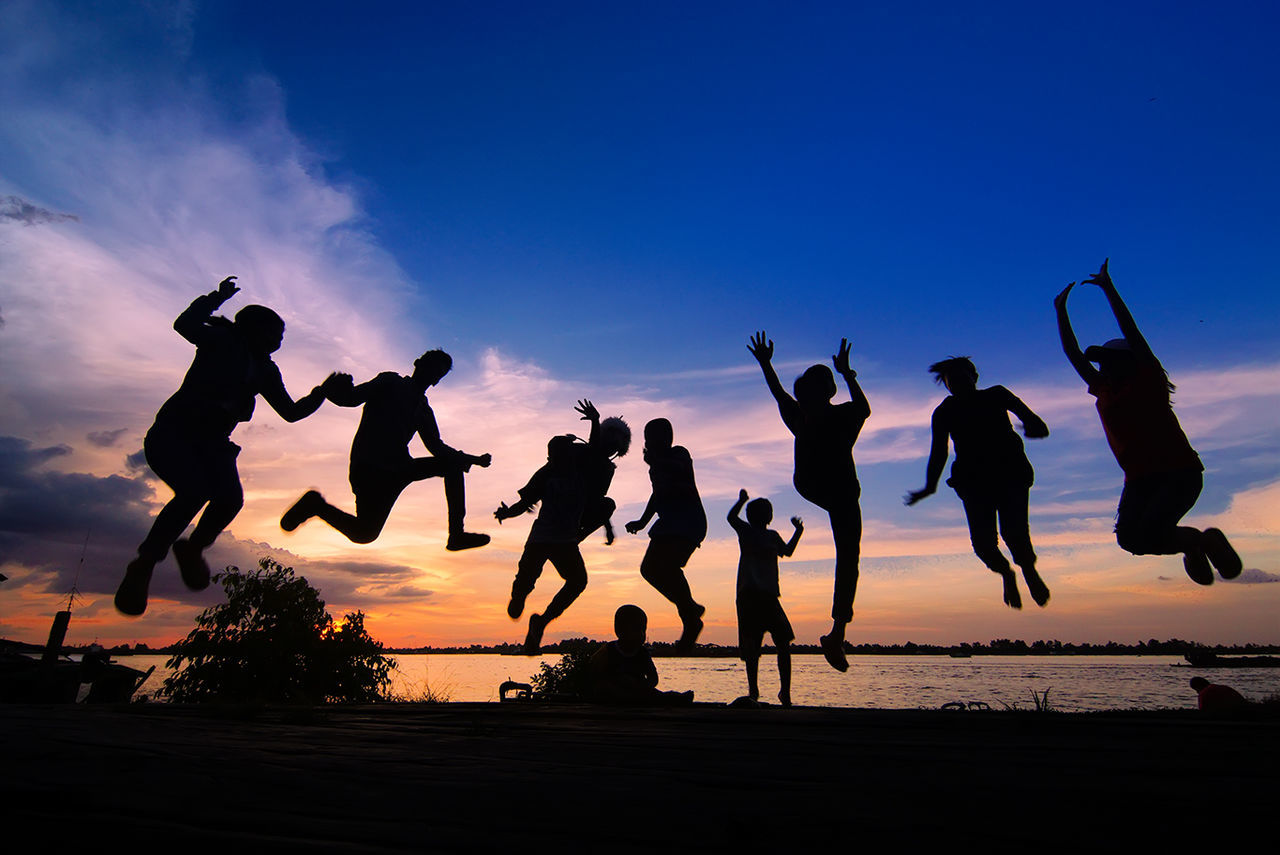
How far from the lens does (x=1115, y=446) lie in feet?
18.5

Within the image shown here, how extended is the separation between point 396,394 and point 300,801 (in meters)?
5.00

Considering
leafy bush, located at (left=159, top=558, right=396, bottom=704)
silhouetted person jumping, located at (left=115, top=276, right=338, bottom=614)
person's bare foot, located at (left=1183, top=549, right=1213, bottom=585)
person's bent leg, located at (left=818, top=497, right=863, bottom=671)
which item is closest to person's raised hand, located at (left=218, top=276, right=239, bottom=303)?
silhouetted person jumping, located at (left=115, top=276, right=338, bottom=614)

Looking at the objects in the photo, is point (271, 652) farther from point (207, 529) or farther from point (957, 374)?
point (957, 374)

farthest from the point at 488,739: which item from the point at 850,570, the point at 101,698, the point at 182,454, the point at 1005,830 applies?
the point at 101,698

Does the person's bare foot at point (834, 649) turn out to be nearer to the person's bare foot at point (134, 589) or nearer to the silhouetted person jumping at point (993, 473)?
the silhouetted person jumping at point (993, 473)

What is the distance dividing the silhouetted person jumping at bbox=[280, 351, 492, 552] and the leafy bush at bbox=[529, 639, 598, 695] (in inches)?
266

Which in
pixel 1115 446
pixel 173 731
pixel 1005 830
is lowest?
pixel 1005 830

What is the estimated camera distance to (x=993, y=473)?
19.6 feet

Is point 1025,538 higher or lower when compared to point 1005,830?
higher

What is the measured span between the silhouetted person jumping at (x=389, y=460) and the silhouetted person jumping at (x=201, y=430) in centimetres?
77

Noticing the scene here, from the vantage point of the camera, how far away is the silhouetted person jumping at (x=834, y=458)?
5.92 meters

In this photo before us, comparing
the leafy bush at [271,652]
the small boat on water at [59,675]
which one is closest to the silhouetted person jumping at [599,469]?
the leafy bush at [271,652]

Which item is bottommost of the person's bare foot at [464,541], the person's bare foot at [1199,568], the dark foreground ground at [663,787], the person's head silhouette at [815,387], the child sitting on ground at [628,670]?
the dark foreground ground at [663,787]

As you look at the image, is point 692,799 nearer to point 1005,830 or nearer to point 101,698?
point 1005,830
